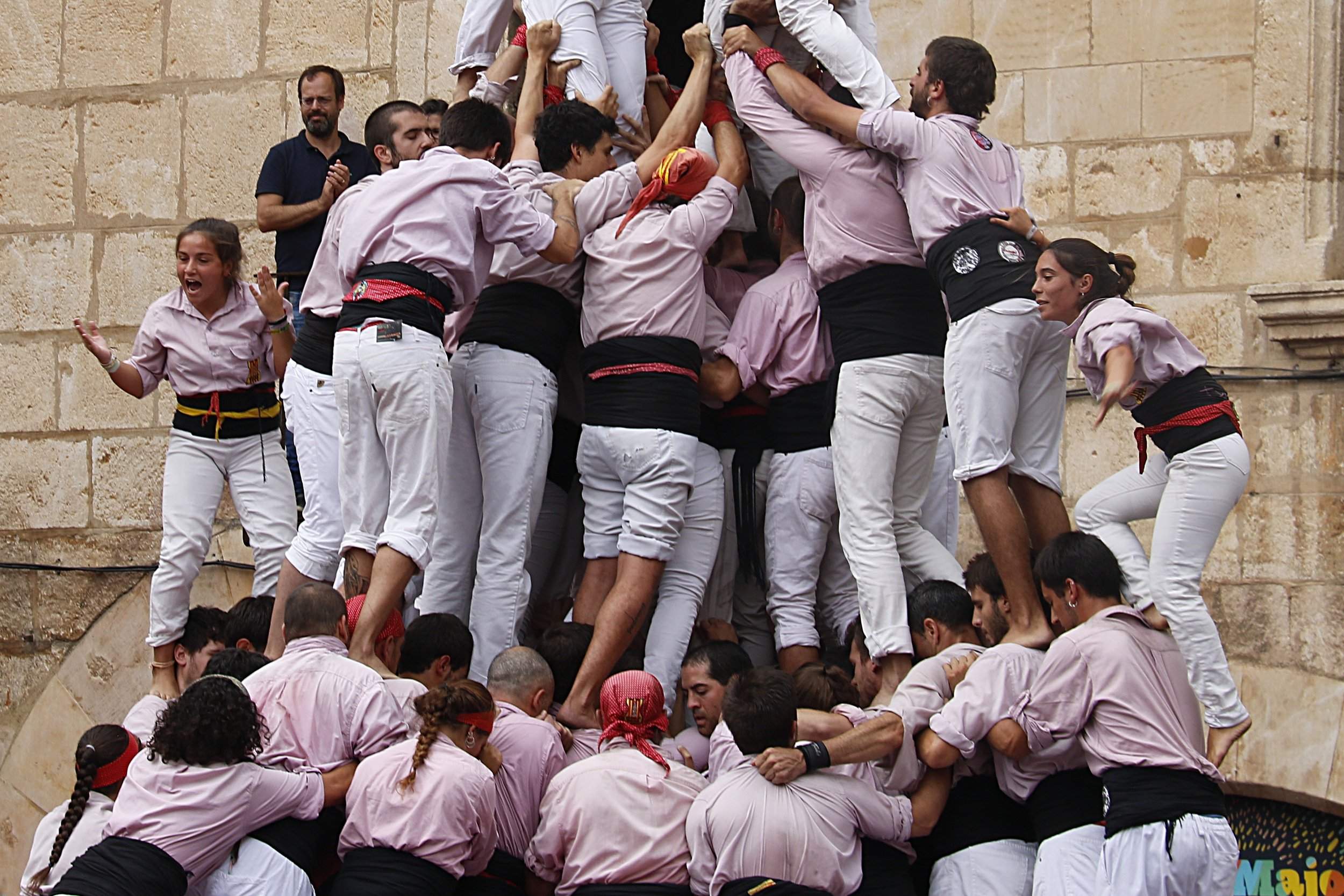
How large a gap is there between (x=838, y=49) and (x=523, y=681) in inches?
99.7

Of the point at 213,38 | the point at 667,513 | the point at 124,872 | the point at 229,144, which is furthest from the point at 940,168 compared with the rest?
the point at 213,38

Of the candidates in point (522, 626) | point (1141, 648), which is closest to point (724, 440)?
point (522, 626)

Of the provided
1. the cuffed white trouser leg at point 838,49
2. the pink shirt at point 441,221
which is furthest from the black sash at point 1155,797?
the pink shirt at point 441,221

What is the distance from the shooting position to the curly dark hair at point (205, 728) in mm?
5070

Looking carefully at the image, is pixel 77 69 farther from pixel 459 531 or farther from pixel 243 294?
pixel 459 531

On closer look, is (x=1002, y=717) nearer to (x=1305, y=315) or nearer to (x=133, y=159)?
(x=1305, y=315)

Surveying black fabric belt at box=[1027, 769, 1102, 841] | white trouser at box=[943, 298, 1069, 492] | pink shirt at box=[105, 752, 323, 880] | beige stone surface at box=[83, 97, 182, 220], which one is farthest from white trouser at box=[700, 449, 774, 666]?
beige stone surface at box=[83, 97, 182, 220]

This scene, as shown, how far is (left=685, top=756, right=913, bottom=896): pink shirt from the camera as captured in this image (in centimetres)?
516

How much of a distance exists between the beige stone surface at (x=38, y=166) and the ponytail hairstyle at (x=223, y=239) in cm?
316

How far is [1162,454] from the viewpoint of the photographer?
5.93 meters

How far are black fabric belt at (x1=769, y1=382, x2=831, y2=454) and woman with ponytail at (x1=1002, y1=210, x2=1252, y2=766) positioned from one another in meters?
1.33

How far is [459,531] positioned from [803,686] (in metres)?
1.68

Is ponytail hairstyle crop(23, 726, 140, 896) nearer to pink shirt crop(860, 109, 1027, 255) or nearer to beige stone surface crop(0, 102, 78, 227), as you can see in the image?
pink shirt crop(860, 109, 1027, 255)

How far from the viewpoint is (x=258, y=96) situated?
32.7 ft
